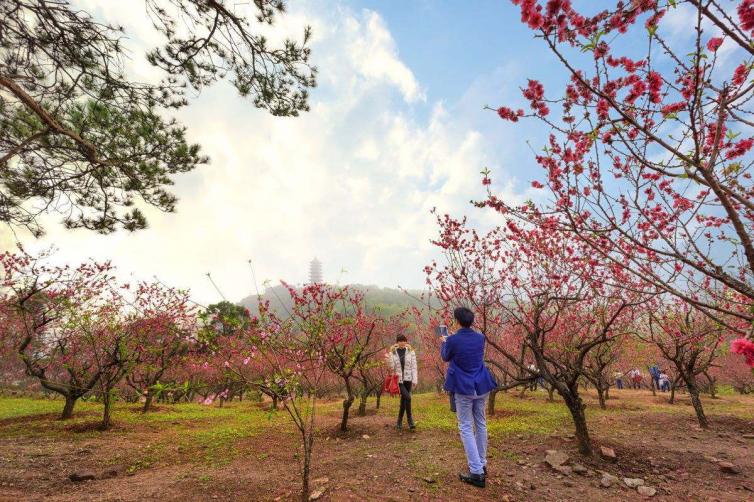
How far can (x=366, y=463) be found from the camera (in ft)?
17.3

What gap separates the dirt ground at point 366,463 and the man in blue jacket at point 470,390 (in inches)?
11.4

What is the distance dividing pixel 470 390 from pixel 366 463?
222cm

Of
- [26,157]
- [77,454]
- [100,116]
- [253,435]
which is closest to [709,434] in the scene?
[253,435]

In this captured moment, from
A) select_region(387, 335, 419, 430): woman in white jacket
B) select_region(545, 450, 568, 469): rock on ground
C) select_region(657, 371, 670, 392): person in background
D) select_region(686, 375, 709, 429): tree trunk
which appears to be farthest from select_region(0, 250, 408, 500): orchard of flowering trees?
select_region(657, 371, 670, 392): person in background

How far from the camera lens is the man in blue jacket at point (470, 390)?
4398 mm

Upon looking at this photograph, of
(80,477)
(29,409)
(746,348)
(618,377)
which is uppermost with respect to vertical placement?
→ (746,348)

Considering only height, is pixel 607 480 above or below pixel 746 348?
below

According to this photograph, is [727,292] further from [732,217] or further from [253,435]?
[253,435]

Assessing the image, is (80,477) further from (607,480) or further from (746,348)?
(746,348)

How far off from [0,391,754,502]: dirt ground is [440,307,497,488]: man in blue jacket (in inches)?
11.4

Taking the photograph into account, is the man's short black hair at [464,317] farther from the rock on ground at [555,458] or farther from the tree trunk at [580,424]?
the rock on ground at [555,458]

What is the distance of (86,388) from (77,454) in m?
3.34

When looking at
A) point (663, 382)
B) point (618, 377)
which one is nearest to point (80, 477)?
point (618, 377)

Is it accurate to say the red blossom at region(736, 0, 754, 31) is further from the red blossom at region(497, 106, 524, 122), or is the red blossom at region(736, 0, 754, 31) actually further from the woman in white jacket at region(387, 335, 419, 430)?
the woman in white jacket at region(387, 335, 419, 430)
